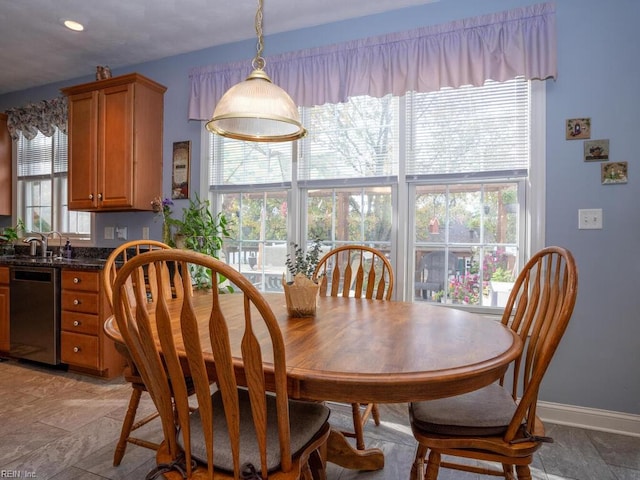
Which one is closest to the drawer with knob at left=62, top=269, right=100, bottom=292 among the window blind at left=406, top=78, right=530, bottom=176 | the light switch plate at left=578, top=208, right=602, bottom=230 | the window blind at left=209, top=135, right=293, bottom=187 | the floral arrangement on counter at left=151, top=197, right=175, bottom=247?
the floral arrangement on counter at left=151, top=197, right=175, bottom=247

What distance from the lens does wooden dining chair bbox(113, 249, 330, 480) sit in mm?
901

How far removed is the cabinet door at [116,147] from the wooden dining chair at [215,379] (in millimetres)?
2465

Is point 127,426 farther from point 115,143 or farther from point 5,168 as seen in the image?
point 5,168

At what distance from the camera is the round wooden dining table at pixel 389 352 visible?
92 centimetres

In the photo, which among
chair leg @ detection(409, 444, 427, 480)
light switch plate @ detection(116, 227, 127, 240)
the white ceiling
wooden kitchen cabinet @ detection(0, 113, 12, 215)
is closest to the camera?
chair leg @ detection(409, 444, 427, 480)

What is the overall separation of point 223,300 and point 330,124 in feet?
5.27

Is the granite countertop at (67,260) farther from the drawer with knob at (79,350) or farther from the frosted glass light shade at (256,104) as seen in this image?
the frosted glass light shade at (256,104)

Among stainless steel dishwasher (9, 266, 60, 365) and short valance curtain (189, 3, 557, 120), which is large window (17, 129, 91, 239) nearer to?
stainless steel dishwasher (9, 266, 60, 365)

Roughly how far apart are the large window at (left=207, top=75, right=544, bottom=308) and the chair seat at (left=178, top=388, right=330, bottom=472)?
5.18 feet

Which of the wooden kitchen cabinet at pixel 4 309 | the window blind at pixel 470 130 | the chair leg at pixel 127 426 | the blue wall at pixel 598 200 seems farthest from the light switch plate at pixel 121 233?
the blue wall at pixel 598 200

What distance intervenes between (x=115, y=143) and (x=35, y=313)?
147cm

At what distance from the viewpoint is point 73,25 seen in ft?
9.63

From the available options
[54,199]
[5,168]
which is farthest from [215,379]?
[5,168]

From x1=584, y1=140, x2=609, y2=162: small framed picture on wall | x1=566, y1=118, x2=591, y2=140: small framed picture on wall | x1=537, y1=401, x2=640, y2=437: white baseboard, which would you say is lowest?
x1=537, y1=401, x2=640, y2=437: white baseboard
